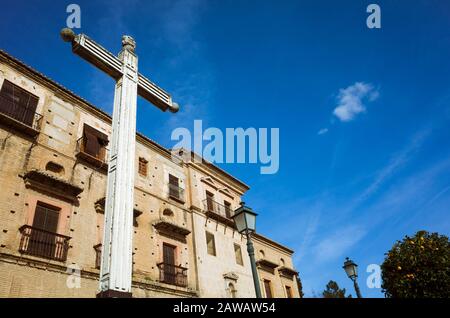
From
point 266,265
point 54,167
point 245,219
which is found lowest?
point 245,219

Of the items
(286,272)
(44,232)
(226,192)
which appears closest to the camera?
(44,232)

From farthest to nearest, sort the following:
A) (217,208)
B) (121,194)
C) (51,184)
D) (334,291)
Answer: (334,291)
(217,208)
(51,184)
(121,194)

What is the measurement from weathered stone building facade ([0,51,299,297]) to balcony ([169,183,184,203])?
0.21 feet

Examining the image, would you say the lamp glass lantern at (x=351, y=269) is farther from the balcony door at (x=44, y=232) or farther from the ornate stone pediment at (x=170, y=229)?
the balcony door at (x=44, y=232)

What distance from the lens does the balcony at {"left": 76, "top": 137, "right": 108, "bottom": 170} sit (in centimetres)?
1520

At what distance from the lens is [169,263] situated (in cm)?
1691

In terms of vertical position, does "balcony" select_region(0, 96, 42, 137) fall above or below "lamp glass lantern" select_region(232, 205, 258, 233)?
above

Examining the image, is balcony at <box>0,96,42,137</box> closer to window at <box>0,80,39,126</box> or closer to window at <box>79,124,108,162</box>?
window at <box>0,80,39,126</box>

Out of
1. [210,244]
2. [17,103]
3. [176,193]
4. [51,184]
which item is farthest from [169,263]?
[17,103]

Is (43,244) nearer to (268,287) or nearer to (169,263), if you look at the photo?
(169,263)

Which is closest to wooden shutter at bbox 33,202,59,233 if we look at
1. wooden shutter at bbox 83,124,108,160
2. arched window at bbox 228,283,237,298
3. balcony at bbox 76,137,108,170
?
balcony at bbox 76,137,108,170

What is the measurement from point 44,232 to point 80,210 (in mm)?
1979

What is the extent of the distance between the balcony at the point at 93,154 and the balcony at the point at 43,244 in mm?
3913
